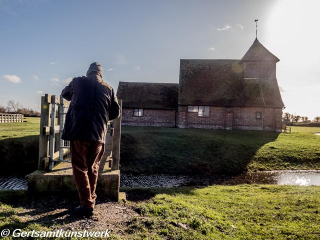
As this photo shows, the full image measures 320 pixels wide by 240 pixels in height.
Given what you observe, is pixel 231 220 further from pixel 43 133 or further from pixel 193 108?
pixel 193 108

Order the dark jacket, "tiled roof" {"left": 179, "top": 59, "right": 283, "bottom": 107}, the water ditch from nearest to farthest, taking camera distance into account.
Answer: the dark jacket < the water ditch < "tiled roof" {"left": 179, "top": 59, "right": 283, "bottom": 107}

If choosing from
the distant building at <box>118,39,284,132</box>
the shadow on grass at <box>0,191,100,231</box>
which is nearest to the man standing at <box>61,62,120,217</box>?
the shadow on grass at <box>0,191,100,231</box>

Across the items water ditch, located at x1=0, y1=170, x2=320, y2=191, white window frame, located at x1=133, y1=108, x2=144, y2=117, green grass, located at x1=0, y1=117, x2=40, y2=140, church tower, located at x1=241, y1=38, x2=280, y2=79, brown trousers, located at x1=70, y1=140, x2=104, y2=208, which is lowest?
water ditch, located at x1=0, y1=170, x2=320, y2=191

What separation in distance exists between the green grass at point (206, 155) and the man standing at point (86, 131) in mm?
8818

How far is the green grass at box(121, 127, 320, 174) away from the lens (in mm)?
13117

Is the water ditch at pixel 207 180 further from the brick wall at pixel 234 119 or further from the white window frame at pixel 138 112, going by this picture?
the white window frame at pixel 138 112

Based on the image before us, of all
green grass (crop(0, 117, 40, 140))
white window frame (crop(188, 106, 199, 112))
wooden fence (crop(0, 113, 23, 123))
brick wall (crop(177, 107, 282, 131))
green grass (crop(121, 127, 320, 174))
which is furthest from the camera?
wooden fence (crop(0, 113, 23, 123))

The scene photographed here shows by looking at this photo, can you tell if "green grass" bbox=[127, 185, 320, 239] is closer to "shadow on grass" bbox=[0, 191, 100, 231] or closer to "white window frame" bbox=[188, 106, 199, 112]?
"shadow on grass" bbox=[0, 191, 100, 231]

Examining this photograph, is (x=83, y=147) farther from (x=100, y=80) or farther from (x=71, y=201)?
(x=71, y=201)

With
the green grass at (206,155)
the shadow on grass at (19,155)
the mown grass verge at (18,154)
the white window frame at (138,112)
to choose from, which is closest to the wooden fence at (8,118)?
the white window frame at (138,112)

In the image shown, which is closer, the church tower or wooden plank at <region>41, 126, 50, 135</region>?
wooden plank at <region>41, 126, 50, 135</region>

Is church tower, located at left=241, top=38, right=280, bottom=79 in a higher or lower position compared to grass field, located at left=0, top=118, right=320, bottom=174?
higher

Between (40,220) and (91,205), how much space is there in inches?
30.0

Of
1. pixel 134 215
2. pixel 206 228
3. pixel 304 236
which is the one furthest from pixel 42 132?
pixel 304 236
